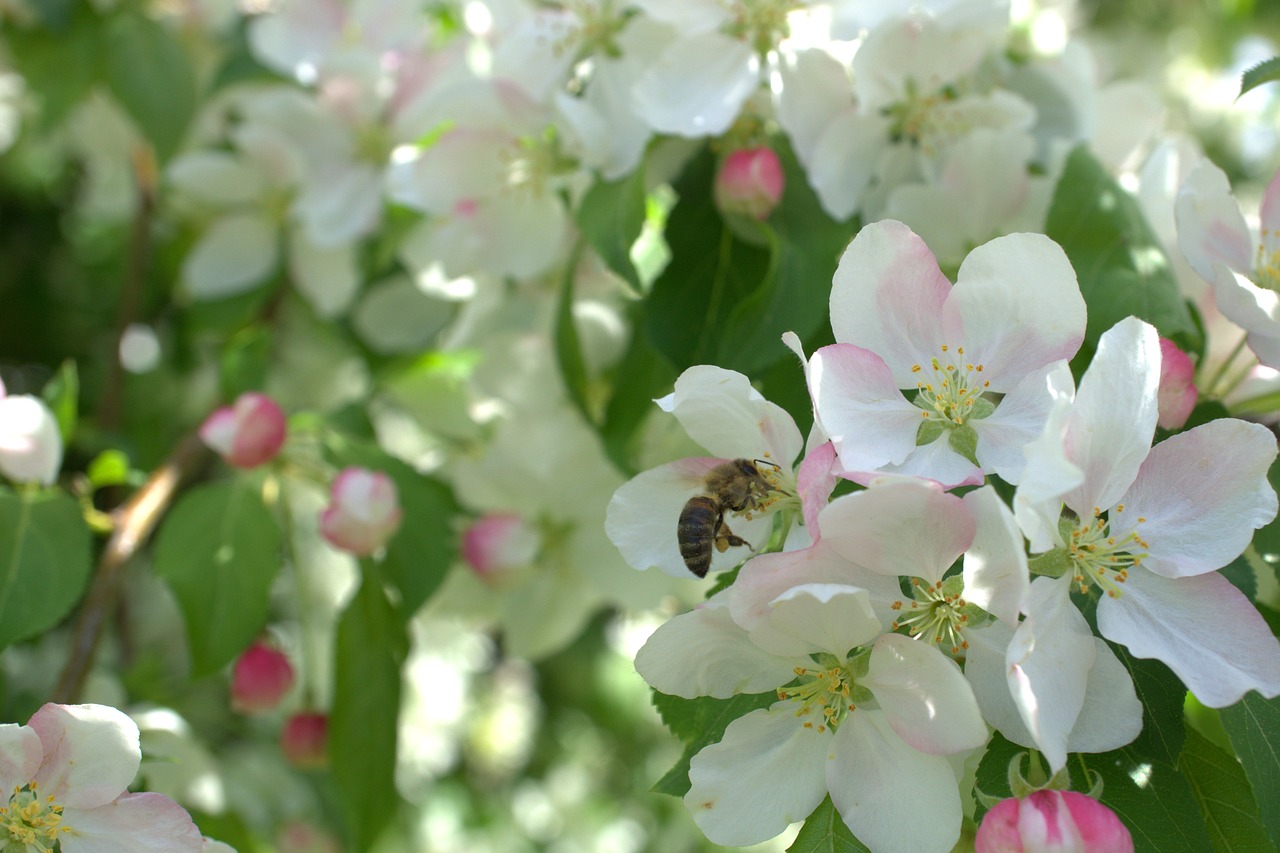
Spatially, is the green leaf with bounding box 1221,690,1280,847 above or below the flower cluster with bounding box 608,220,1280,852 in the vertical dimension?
below

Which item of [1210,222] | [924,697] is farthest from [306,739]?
[1210,222]

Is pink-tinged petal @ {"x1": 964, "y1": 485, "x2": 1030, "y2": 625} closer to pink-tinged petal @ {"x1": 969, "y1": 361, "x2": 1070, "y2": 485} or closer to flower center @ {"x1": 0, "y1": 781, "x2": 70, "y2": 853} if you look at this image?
pink-tinged petal @ {"x1": 969, "y1": 361, "x2": 1070, "y2": 485}

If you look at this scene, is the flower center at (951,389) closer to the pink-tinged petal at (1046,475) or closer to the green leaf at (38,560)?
the pink-tinged petal at (1046,475)

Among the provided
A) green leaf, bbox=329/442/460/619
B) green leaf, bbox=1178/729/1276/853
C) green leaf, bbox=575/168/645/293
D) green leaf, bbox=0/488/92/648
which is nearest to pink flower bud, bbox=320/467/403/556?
green leaf, bbox=329/442/460/619

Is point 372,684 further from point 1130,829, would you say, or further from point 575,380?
point 1130,829

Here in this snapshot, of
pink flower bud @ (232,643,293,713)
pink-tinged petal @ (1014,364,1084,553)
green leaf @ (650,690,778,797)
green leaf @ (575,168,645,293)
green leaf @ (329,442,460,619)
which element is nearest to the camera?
pink-tinged petal @ (1014,364,1084,553)

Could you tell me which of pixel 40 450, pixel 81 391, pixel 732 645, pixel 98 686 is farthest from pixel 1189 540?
pixel 81 391

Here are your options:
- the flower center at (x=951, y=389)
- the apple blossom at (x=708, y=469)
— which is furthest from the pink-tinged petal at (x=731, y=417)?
the flower center at (x=951, y=389)
